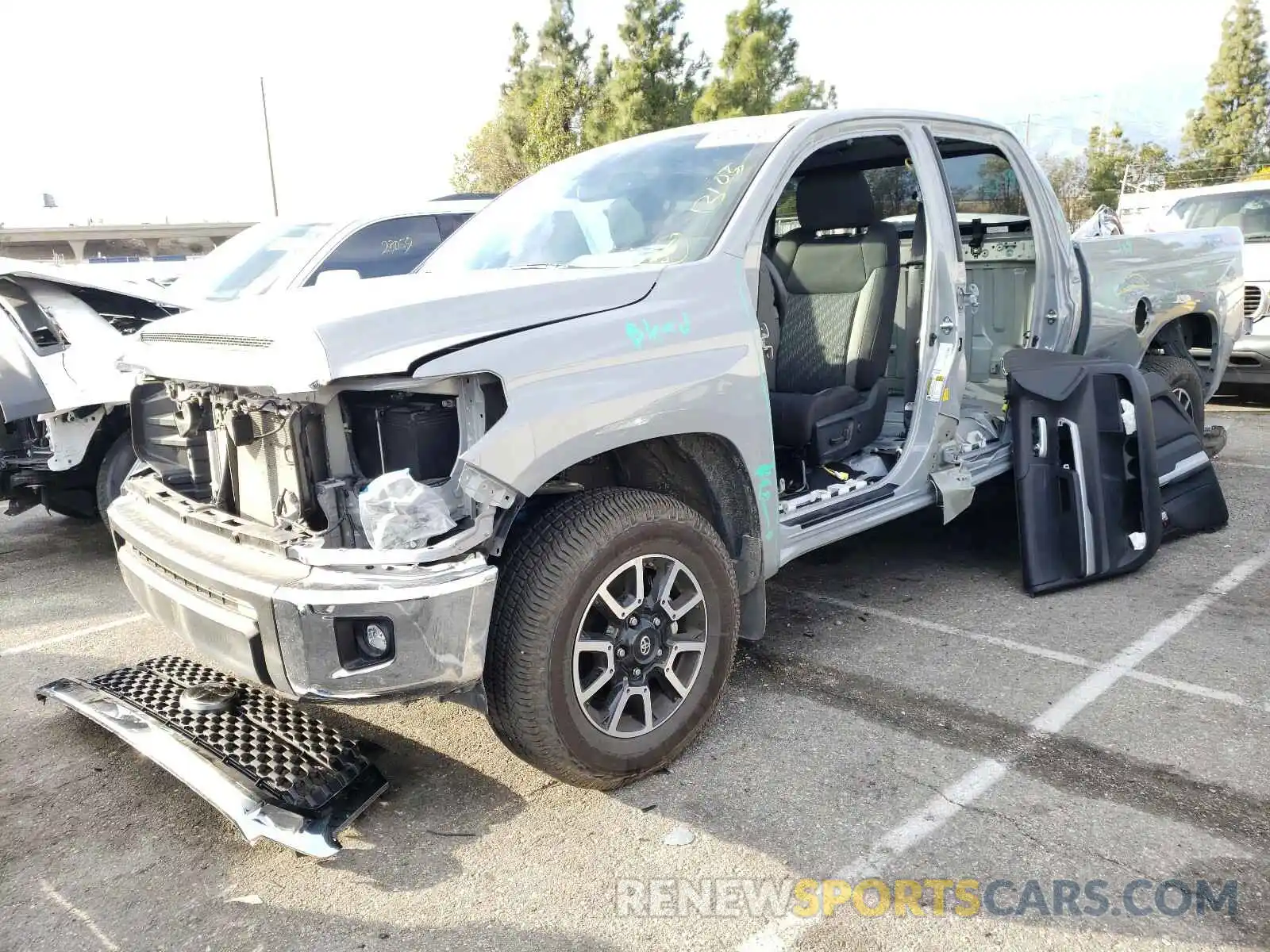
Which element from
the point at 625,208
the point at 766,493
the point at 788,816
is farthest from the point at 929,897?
the point at 625,208

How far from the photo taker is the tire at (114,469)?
5512 mm

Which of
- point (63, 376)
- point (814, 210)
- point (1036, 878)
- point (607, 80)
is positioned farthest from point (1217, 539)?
point (607, 80)

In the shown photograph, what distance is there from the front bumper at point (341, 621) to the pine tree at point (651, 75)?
28904 mm

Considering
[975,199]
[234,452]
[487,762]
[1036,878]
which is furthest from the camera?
[975,199]

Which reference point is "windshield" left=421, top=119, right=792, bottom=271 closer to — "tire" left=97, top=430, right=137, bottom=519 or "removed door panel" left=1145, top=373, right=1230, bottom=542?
"tire" left=97, top=430, right=137, bottom=519

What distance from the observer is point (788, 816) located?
112 inches

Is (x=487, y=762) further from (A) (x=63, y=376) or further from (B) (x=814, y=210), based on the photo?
(A) (x=63, y=376)

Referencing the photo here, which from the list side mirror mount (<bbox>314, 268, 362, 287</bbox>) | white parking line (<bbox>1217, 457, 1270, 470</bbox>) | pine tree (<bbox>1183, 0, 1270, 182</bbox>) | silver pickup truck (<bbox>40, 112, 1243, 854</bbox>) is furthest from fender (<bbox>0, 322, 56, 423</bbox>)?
pine tree (<bbox>1183, 0, 1270, 182</bbox>)

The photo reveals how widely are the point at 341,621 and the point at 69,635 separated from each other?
290 cm

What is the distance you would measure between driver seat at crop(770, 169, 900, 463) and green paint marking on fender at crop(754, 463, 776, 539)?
0.82 meters

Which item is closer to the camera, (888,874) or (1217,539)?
(888,874)

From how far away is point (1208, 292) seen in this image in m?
5.93

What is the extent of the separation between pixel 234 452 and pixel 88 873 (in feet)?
4.10

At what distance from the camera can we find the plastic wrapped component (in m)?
2.51
